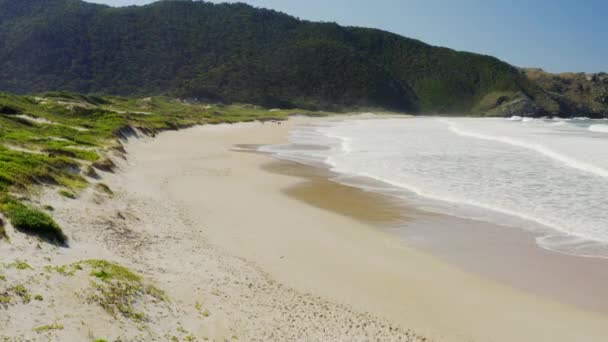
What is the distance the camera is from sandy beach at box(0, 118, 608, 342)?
27.3ft

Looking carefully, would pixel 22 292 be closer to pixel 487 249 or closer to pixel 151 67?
pixel 487 249

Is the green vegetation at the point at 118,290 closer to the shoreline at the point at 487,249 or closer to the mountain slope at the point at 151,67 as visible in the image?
the shoreline at the point at 487,249

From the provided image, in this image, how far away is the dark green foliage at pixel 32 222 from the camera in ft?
34.6

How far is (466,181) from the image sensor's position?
2444cm

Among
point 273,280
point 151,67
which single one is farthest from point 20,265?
point 151,67

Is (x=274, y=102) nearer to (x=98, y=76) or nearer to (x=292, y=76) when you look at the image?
(x=292, y=76)

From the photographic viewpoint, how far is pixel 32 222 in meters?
10.6

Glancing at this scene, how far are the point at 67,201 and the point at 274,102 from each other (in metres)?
146

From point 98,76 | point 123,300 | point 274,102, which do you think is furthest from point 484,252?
point 98,76

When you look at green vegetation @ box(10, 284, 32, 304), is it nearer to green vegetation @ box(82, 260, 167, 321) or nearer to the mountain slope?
green vegetation @ box(82, 260, 167, 321)

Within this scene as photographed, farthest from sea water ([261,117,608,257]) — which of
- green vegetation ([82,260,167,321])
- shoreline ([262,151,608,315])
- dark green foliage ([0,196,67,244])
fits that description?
dark green foliage ([0,196,67,244])

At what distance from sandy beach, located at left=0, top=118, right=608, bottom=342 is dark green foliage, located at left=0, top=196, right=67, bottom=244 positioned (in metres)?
0.47

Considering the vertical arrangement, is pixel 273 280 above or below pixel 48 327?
below

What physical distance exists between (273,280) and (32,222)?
5.09m
